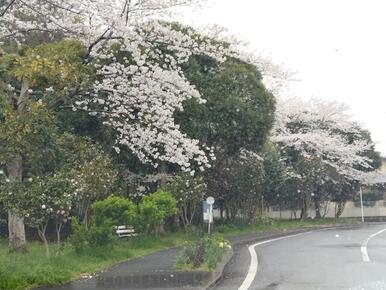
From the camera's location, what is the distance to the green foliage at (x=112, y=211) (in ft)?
50.3

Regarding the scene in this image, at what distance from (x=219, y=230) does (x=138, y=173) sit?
634 cm

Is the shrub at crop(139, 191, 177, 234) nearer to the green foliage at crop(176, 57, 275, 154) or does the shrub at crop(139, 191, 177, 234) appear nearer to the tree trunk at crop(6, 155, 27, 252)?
the tree trunk at crop(6, 155, 27, 252)

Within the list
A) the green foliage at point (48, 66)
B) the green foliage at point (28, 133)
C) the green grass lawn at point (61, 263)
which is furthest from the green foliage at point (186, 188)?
the green foliage at point (28, 133)

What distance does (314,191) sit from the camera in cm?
3916

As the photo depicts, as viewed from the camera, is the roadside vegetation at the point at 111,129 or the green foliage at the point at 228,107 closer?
the roadside vegetation at the point at 111,129

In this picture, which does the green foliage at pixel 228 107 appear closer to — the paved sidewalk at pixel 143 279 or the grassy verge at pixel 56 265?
the grassy verge at pixel 56 265

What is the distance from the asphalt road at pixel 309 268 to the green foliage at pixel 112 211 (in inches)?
125

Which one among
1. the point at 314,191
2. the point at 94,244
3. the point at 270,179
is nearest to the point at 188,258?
the point at 94,244

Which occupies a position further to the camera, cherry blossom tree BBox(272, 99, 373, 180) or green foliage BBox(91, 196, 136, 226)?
cherry blossom tree BBox(272, 99, 373, 180)

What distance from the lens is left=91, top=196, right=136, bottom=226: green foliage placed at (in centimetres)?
1534

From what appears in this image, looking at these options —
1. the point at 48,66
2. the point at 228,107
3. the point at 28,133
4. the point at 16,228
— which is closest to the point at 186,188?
the point at 228,107

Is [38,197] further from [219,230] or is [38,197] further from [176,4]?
[219,230]

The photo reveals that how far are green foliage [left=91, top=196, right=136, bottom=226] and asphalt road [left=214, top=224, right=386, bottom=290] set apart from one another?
3.18 m

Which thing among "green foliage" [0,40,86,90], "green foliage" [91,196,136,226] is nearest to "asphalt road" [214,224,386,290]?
"green foliage" [91,196,136,226]
